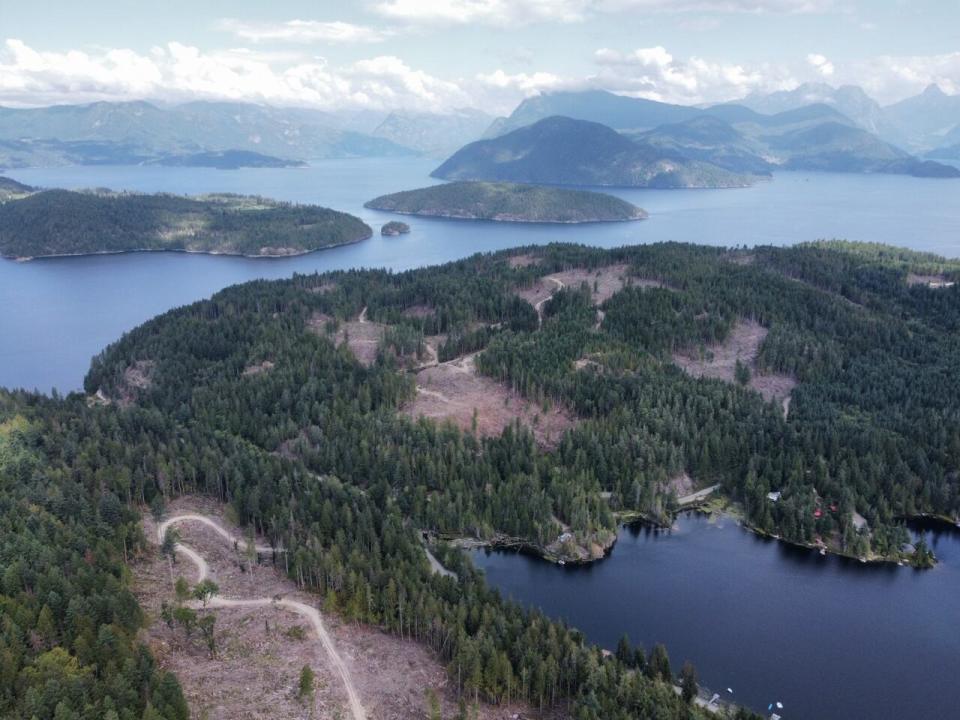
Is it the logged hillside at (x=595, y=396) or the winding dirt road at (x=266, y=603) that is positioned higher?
the logged hillside at (x=595, y=396)

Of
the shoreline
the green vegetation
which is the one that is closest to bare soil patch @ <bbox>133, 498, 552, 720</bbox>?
the green vegetation

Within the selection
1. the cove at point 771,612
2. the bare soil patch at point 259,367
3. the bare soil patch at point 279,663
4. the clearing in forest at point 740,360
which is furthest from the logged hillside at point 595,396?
the bare soil patch at point 279,663

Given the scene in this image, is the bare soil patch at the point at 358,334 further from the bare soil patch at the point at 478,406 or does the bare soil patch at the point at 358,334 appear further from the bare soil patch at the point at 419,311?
the bare soil patch at the point at 478,406

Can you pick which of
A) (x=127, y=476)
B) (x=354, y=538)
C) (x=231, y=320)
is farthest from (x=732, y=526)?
(x=231, y=320)

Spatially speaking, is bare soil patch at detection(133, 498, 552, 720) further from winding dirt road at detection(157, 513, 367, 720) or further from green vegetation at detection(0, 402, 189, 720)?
green vegetation at detection(0, 402, 189, 720)

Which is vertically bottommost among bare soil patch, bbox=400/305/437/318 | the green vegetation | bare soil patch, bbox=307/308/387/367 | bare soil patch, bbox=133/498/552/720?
bare soil patch, bbox=133/498/552/720

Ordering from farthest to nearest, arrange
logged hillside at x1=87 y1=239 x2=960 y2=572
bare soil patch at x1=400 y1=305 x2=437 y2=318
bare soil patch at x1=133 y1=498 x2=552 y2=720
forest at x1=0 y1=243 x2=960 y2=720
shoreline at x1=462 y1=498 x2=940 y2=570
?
bare soil patch at x1=400 y1=305 x2=437 y2=318 < logged hillside at x1=87 y1=239 x2=960 y2=572 < shoreline at x1=462 y1=498 x2=940 y2=570 < forest at x1=0 y1=243 x2=960 y2=720 < bare soil patch at x1=133 y1=498 x2=552 y2=720

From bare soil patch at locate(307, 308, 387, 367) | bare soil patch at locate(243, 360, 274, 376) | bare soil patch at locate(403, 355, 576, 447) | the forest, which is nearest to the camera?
the forest
